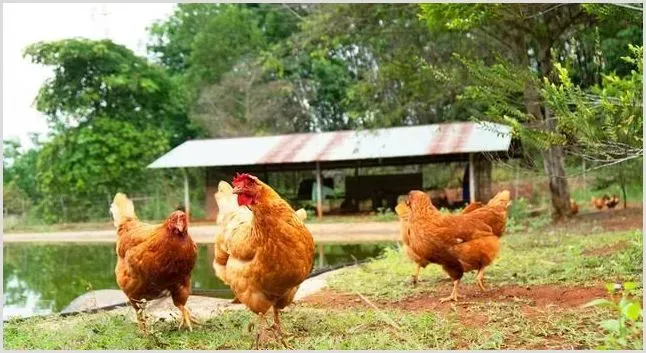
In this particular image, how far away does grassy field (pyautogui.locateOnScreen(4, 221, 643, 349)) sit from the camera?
179 inches

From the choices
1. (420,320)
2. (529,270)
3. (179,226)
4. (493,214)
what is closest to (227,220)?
(179,226)

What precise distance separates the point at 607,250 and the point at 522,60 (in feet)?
20.8

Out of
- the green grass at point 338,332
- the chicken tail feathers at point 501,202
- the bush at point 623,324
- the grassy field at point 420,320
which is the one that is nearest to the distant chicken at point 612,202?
the grassy field at point 420,320

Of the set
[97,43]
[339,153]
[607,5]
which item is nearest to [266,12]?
[97,43]

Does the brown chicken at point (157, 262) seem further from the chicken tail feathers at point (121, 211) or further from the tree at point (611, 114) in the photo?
the tree at point (611, 114)

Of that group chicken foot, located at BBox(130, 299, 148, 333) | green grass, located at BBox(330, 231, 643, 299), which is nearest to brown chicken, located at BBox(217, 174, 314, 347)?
chicken foot, located at BBox(130, 299, 148, 333)

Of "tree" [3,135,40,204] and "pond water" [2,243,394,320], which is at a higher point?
"tree" [3,135,40,204]

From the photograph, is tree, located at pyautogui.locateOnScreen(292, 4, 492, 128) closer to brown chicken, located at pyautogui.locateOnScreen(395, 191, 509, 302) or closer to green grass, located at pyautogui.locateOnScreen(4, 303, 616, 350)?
brown chicken, located at pyautogui.locateOnScreen(395, 191, 509, 302)

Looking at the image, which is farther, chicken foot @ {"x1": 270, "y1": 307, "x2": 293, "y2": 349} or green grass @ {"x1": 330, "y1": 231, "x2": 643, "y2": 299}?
green grass @ {"x1": 330, "y1": 231, "x2": 643, "y2": 299}

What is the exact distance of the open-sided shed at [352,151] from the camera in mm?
20500

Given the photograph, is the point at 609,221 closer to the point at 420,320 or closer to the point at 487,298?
the point at 487,298

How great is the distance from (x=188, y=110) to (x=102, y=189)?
27.8 ft

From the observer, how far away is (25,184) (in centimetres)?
2944

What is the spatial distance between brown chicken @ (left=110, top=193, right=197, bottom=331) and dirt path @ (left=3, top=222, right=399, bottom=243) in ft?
32.8
